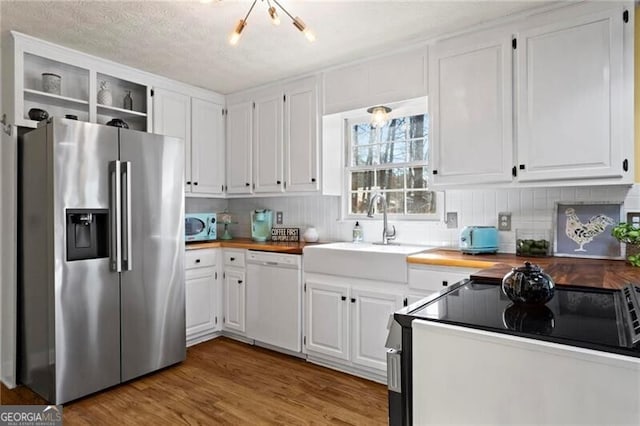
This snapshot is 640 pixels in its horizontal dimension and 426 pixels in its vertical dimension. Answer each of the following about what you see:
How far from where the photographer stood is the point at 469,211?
2.91 meters

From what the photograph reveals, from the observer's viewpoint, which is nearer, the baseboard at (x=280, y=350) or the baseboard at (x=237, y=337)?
the baseboard at (x=280, y=350)

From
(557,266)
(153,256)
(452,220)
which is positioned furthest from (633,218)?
(153,256)

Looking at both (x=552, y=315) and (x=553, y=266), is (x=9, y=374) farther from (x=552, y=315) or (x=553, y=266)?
(x=553, y=266)

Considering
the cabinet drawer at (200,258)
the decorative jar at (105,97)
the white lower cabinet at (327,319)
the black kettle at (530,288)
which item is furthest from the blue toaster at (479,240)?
the decorative jar at (105,97)

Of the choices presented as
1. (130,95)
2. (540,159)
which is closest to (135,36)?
(130,95)

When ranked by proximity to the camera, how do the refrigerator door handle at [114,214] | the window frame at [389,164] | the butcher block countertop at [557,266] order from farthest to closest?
the window frame at [389,164] → the refrigerator door handle at [114,214] → the butcher block countertop at [557,266]

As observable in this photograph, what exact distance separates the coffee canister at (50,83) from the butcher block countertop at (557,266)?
2745 mm

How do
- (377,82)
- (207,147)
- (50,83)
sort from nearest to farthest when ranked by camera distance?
(50,83) → (377,82) → (207,147)

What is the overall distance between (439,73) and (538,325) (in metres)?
2.02

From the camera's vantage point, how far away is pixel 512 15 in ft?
7.88

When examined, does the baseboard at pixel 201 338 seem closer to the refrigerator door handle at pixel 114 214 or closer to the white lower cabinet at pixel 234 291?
the white lower cabinet at pixel 234 291

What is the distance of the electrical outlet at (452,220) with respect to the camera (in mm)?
2973

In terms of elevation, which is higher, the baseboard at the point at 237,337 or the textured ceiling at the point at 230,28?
the textured ceiling at the point at 230,28

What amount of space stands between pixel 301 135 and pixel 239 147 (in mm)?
799
